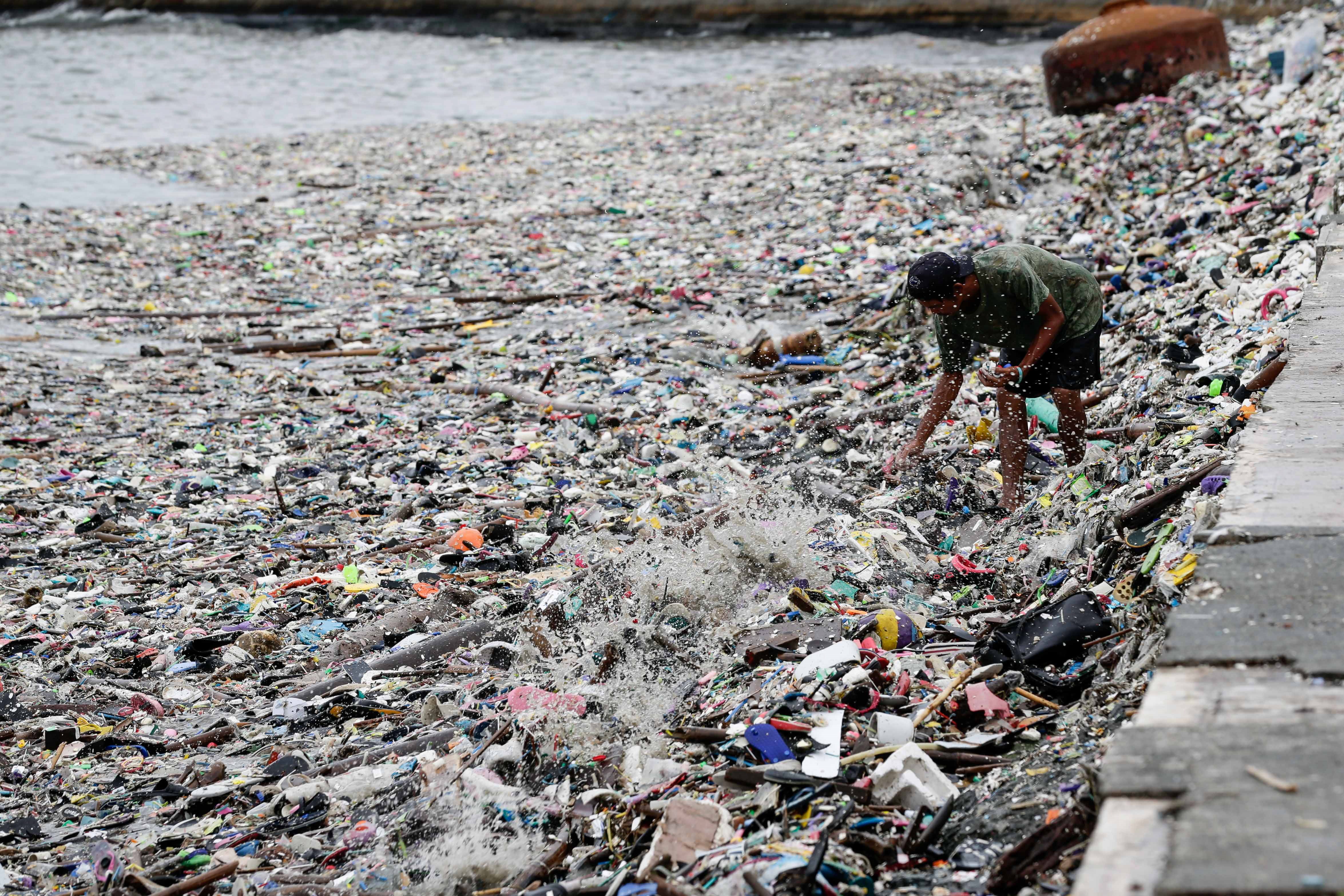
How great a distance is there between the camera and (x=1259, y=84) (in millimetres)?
9750

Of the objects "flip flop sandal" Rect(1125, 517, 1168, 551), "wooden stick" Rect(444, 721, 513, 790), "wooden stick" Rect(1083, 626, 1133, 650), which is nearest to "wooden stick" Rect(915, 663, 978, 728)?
"wooden stick" Rect(1083, 626, 1133, 650)

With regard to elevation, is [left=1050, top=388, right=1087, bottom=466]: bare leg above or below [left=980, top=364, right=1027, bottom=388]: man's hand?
below

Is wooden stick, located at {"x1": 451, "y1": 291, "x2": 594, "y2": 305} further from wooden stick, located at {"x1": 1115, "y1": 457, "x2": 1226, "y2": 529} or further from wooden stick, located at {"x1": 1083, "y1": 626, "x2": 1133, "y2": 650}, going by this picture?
wooden stick, located at {"x1": 1083, "y1": 626, "x2": 1133, "y2": 650}

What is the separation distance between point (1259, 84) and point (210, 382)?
930 cm

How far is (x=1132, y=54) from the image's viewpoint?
11.2m

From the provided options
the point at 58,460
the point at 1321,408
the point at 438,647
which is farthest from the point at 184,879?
the point at 58,460

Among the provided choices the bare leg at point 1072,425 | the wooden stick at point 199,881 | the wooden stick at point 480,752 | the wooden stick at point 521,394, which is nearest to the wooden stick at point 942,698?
the wooden stick at point 480,752

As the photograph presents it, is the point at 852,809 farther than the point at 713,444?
No

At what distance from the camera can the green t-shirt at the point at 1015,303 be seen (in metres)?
4.47

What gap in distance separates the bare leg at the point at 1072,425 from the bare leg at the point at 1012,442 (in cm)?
23

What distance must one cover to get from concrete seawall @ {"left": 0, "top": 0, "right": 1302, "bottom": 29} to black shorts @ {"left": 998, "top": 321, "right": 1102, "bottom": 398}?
2018cm

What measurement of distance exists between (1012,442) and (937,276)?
3.14ft

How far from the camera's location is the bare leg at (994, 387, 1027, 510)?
15.6 feet

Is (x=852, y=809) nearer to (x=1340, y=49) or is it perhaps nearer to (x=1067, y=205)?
(x=1067, y=205)
